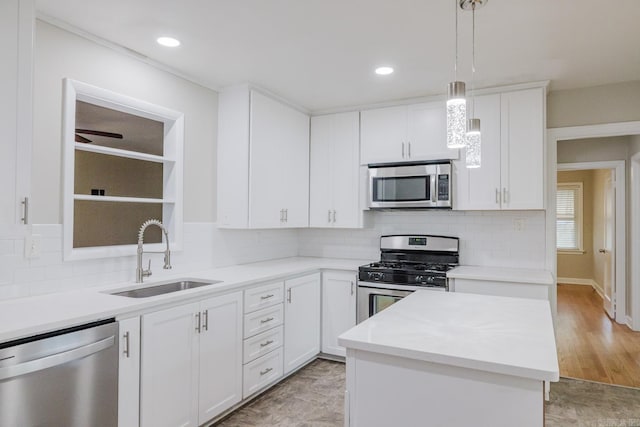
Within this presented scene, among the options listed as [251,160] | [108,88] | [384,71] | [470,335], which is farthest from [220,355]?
[384,71]

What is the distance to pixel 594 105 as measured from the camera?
347cm

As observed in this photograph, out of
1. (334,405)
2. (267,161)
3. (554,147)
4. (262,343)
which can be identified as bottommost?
(334,405)

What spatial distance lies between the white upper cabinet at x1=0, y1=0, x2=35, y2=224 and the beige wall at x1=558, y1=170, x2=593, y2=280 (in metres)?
8.60

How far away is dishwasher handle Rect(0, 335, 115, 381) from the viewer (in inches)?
62.8

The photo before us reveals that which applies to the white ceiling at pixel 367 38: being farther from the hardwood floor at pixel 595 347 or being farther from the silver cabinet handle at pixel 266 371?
the hardwood floor at pixel 595 347

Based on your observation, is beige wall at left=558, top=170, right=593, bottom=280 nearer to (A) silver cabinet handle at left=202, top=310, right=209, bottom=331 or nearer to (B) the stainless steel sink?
(B) the stainless steel sink

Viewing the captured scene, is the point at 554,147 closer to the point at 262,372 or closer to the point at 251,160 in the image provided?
the point at 251,160

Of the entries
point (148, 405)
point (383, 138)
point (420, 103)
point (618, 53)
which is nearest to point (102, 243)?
point (148, 405)

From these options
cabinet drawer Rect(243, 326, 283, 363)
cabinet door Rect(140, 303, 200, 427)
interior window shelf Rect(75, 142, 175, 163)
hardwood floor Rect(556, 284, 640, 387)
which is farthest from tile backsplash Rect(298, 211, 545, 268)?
cabinet door Rect(140, 303, 200, 427)

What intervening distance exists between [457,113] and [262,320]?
2117 millimetres

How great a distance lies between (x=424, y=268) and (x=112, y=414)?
2.64 metres

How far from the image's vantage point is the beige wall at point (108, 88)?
7.47 ft

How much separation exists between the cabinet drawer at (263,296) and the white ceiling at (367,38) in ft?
5.46

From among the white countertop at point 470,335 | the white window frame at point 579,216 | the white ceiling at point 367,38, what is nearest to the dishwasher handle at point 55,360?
the white countertop at point 470,335
